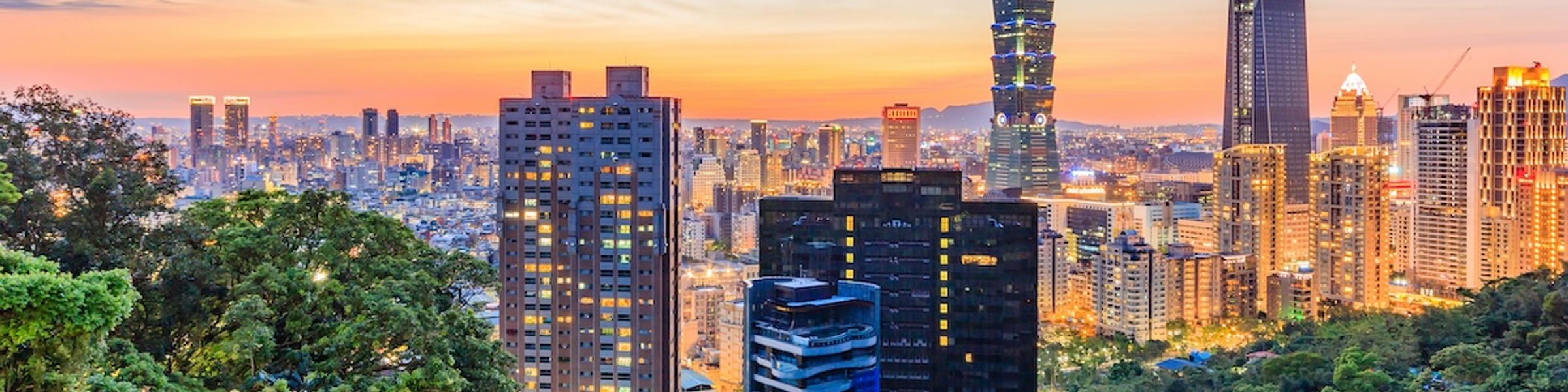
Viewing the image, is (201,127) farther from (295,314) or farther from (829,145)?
(829,145)

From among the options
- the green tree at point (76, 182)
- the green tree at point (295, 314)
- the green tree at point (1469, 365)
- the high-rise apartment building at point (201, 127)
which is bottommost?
the green tree at point (1469, 365)

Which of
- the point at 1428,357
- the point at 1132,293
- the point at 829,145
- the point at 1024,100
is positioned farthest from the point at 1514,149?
the point at 829,145

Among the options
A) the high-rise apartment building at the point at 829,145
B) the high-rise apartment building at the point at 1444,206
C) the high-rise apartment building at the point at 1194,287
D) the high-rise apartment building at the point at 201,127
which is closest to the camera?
the high-rise apartment building at the point at 201,127

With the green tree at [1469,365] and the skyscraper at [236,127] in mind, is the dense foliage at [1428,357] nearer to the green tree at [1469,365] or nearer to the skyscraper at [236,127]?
the green tree at [1469,365]

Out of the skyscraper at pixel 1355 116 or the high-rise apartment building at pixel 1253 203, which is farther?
the skyscraper at pixel 1355 116

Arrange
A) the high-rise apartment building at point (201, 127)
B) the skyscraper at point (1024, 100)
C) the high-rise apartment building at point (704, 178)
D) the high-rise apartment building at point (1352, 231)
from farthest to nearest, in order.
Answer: the skyscraper at point (1024, 100) < the high-rise apartment building at point (704, 178) < the high-rise apartment building at point (1352, 231) < the high-rise apartment building at point (201, 127)

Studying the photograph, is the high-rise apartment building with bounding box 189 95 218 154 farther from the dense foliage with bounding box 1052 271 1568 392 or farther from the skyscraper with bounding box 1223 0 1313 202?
the skyscraper with bounding box 1223 0 1313 202

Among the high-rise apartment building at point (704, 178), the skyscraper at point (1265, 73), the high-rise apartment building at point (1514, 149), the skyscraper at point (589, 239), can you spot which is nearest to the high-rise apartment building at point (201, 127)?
the skyscraper at point (589, 239)

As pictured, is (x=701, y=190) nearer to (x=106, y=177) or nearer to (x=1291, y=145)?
(x=1291, y=145)
